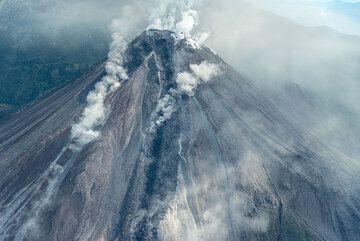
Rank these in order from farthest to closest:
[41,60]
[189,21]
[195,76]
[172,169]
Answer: [189,21] < [41,60] < [195,76] < [172,169]

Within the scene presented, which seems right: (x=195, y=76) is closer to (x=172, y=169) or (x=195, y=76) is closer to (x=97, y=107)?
(x=97, y=107)

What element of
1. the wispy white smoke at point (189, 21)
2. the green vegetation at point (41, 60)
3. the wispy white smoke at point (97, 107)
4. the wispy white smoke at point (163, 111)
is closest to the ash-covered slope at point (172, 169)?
the wispy white smoke at point (163, 111)

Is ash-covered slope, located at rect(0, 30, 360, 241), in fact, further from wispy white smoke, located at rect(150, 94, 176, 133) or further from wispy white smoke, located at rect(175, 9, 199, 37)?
wispy white smoke, located at rect(175, 9, 199, 37)

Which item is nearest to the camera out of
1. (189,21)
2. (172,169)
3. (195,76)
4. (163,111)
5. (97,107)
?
(172,169)

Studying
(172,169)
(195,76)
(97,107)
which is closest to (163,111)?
(97,107)

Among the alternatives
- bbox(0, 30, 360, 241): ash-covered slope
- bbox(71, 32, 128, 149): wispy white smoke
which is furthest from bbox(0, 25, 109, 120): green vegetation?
bbox(0, 30, 360, 241): ash-covered slope

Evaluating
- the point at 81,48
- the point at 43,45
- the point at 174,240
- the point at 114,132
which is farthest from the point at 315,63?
the point at 174,240

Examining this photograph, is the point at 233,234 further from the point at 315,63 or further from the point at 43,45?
the point at 43,45
